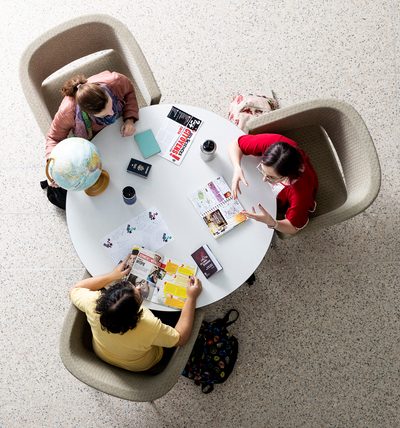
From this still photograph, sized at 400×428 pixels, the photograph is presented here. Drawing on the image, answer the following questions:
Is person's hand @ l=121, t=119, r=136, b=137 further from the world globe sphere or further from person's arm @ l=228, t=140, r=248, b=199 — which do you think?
person's arm @ l=228, t=140, r=248, b=199

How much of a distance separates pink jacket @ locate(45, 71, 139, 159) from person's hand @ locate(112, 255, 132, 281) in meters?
0.67

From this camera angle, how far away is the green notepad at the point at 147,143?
7.39 feet

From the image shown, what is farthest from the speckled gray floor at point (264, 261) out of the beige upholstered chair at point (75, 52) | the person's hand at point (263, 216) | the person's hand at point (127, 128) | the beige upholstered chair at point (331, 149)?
the person's hand at point (127, 128)

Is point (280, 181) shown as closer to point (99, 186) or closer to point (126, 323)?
point (99, 186)

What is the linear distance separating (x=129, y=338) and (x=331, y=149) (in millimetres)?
1558

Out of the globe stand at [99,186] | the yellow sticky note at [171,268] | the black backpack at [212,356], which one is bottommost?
the black backpack at [212,356]

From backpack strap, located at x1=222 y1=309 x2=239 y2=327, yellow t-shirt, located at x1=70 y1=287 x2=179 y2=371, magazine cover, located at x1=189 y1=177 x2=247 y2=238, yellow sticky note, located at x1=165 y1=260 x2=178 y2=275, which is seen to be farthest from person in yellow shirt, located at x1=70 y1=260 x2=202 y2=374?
backpack strap, located at x1=222 y1=309 x2=239 y2=327

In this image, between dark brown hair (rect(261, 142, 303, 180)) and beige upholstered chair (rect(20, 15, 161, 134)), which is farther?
beige upholstered chair (rect(20, 15, 161, 134))

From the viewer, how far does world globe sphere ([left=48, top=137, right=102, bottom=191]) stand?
1.83m

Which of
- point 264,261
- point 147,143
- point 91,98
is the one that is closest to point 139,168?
point 147,143

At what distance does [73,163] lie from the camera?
183 cm

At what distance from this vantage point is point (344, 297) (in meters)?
2.83

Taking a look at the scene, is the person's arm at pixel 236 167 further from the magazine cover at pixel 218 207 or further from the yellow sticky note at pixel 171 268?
the yellow sticky note at pixel 171 268

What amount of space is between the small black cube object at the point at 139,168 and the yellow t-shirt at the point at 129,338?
24.5 inches
